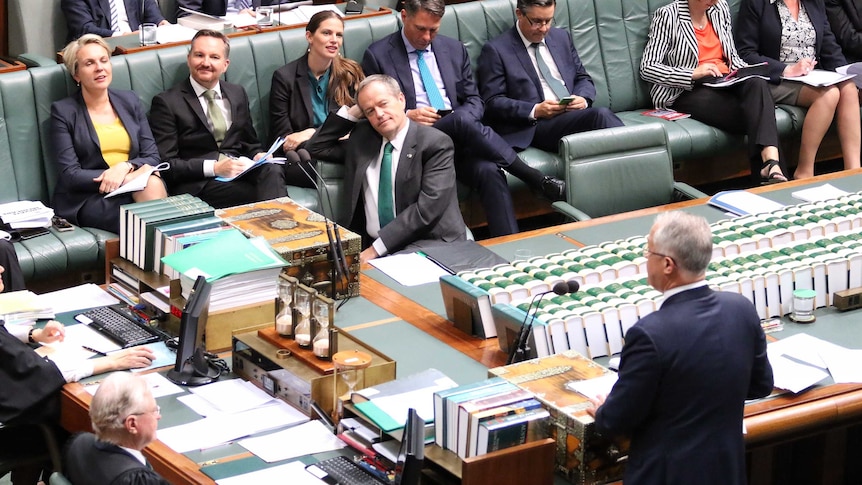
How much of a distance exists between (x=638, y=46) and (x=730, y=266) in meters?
3.45

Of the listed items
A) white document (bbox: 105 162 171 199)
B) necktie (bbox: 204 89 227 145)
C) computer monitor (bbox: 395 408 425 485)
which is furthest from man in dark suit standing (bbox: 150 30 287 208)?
computer monitor (bbox: 395 408 425 485)

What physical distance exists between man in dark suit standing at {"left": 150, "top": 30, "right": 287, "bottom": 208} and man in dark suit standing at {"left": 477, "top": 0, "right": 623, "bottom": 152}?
1.39 metres

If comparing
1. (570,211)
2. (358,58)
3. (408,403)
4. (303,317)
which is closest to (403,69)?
(358,58)

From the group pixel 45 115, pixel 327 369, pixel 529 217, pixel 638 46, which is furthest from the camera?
pixel 638 46

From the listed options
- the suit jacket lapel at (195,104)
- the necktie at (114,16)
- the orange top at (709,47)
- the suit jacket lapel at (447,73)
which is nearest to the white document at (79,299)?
the suit jacket lapel at (195,104)

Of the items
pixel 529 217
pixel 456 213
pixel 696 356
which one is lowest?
pixel 529 217

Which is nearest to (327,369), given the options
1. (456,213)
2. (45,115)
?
(456,213)

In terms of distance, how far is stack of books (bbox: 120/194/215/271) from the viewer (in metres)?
4.73

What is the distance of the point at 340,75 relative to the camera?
6.71 meters

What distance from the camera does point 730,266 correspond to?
183 inches

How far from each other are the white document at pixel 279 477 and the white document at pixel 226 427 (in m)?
0.24

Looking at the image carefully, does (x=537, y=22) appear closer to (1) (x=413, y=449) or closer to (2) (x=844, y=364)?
(2) (x=844, y=364)

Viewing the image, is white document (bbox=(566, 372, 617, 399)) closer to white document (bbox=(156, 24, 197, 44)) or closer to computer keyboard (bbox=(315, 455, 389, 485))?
computer keyboard (bbox=(315, 455, 389, 485))

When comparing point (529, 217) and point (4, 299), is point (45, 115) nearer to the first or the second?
point (4, 299)
